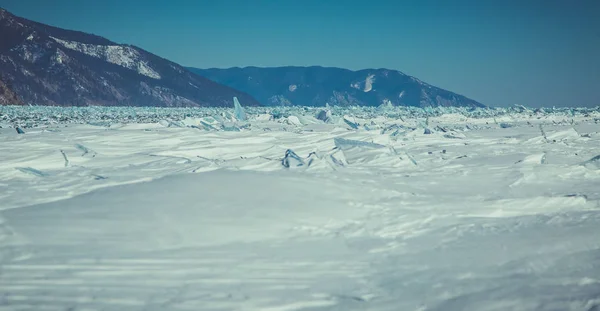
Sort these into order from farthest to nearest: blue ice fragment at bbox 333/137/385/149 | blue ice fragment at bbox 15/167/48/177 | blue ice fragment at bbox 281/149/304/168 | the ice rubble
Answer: the ice rubble < blue ice fragment at bbox 333/137/385/149 < blue ice fragment at bbox 281/149/304/168 < blue ice fragment at bbox 15/167/48/177

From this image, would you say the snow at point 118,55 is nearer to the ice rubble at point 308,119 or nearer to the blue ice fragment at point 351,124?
the ice rubble at point 308,119

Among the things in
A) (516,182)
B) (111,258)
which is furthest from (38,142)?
(516,182)

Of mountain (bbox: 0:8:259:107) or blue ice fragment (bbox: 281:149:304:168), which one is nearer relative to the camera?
blue ice fragment (bbox: 281:149:304:168)

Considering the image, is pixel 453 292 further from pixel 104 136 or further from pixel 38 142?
pixel 104 136

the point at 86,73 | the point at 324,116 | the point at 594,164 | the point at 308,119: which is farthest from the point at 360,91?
the point at 594,164

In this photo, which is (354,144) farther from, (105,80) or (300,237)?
(105,80)

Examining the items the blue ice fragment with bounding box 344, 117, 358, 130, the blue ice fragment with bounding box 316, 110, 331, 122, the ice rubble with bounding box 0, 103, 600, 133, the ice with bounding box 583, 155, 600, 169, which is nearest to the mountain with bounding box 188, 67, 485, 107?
the ice rubble with bounding box 0, 103, 600, 133

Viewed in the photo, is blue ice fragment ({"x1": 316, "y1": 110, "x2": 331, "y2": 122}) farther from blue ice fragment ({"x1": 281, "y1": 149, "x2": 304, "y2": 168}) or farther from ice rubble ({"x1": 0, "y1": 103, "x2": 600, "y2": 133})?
blue ice fragment ({"x1": 281, "y1": 149, "x2": 304, "y2": 168})

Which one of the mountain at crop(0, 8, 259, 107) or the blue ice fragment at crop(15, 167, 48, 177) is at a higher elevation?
the mountain at crop(0, 8, 259, 107)
